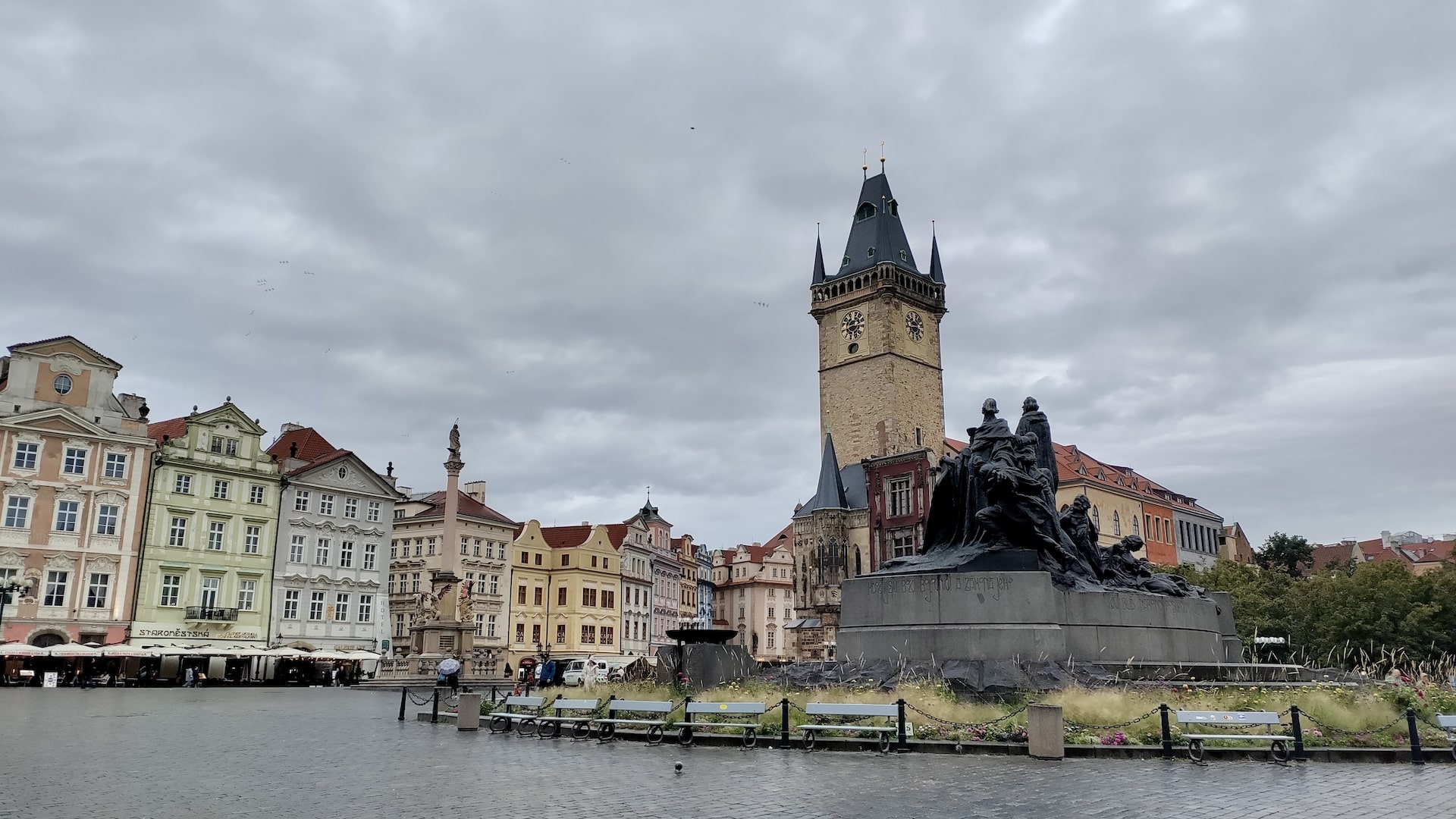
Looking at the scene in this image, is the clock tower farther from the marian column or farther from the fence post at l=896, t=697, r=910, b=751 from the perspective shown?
the fence post at l=896, t=697, r=910, b=751

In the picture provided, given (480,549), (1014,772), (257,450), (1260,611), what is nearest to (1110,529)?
(1260,611)

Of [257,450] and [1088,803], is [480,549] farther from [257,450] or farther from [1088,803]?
[1088,803]

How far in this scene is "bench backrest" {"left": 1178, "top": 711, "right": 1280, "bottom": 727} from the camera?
44.9ft

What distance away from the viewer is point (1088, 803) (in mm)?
10219

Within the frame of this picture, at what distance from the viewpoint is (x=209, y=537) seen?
53.1 m

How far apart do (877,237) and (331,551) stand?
169ft

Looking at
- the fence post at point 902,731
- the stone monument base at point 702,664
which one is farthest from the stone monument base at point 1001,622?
the fence post at point 902,731

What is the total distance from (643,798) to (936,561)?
10458 millimetres

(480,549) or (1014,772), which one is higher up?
(480,549)

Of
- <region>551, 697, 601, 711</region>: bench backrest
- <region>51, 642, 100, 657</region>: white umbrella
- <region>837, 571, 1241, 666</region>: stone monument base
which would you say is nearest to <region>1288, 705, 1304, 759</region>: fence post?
<region>837, 571, 1241, 666</region>: stone monument base

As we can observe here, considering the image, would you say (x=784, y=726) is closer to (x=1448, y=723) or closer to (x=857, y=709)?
(x=857, y=709)

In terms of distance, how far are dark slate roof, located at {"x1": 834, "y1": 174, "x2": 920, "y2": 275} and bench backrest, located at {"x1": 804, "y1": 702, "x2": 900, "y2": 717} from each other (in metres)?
73.1

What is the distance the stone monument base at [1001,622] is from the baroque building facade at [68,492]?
41463mm

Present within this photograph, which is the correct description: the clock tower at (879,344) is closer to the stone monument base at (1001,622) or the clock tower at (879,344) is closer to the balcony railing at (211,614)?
the balcony railing at (211,614)
